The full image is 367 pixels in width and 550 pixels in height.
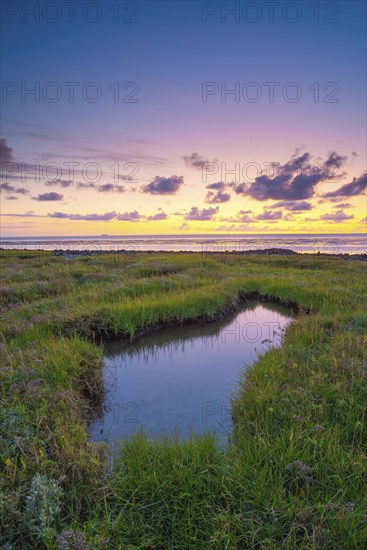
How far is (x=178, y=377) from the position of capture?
9.88m

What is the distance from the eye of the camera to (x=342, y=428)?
19.7 ft

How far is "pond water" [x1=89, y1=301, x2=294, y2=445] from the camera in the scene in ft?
23.6

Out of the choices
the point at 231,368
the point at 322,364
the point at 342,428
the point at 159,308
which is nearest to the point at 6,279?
the point at 159,308

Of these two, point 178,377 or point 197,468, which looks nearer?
point 197,468

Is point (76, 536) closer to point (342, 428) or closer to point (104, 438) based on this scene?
point (104, 438)

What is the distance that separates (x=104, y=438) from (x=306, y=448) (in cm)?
358

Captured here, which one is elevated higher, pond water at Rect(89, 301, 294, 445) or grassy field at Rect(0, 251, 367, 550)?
grassy field at Rect(0, 251, 367, 550)

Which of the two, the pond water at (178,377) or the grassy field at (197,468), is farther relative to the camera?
the pond water at (178,377)

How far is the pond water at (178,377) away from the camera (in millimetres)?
7191

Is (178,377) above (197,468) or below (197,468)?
below

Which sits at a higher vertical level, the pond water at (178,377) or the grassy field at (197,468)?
the grassy field at (197,468)

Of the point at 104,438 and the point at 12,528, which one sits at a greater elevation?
the point at 12,528

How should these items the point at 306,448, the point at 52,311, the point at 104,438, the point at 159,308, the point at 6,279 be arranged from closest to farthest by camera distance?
1. the point at 306,448
2. the point at 104,438
3. the point at 52,311
4. the point at 159,308
5. the point at 6,279

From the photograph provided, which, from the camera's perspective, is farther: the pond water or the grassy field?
the pond water
